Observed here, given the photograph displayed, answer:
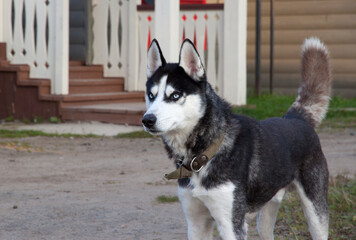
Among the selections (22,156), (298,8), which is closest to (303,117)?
(22,156)

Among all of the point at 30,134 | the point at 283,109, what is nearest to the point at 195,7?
the point at 283,109

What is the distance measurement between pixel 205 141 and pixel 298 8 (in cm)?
1120

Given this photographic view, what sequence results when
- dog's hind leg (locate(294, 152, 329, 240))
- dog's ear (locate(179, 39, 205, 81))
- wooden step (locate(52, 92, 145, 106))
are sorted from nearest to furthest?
dog's ear (locate(179, 39, 205, 81)) → dog's hind leg (locate(294, 152, 329, 240)) → wooden step (locate(52, 92, 145, 106))

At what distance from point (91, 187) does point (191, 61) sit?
2.99 meters

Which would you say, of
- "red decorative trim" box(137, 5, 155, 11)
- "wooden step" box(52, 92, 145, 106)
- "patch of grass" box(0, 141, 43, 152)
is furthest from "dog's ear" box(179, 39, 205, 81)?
"red decorative trim" box(137, 5, 155, 11)

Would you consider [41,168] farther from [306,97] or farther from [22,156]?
[306,97]

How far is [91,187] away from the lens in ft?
22.0

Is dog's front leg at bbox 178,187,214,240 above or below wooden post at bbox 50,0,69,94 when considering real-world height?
below

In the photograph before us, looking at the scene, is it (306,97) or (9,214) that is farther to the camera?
(9,214)

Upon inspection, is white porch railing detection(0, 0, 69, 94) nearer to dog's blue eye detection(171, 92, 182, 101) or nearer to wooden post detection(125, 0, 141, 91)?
wooden post detection(125, 0, 141, 91)

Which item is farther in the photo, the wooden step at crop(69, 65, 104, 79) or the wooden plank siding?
the wooden plank siding

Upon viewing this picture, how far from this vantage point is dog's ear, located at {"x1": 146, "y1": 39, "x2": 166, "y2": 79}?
4.20 m

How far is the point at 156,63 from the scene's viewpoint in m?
4.25

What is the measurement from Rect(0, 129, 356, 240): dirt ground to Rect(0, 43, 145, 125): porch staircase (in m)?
1.09
